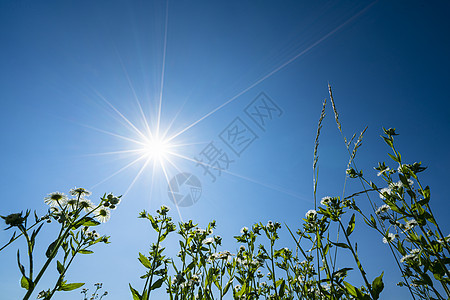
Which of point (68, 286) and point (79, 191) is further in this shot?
point (79, 191)

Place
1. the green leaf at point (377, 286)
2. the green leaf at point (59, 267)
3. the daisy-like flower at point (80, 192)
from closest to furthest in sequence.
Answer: the green leaf at point (377, 286) < the green leaf at point (59, 267) < the daisy-like flower at point (80, 192)

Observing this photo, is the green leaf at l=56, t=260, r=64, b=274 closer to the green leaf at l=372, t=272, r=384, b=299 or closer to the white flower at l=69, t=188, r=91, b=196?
the white flower at l=69, t=188, r=91, b=196

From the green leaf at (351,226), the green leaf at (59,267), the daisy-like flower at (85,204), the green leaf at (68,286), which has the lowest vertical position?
the green leaf at (68,286)

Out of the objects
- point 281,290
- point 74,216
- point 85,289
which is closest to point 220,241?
point 281,290

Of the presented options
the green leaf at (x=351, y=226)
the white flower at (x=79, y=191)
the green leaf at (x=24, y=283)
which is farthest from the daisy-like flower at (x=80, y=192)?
the green leaf at (x=351, y=226)

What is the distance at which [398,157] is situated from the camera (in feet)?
5.98

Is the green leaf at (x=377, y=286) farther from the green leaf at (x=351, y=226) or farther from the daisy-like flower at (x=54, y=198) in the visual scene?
the daisy-like flower at (x=54, y=198)

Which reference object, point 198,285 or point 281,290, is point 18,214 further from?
point 281,290

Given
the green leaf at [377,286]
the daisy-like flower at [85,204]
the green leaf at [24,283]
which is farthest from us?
the daisy-like flower at [85,204]

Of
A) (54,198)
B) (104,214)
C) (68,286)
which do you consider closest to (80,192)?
(104,214)

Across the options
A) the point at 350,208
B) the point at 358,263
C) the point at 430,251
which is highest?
the point at 350,208

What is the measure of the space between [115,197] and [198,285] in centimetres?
127

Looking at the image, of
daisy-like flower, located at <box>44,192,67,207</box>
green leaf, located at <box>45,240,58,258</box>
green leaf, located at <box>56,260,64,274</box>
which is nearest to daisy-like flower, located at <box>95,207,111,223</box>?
daisy-like flower, located at <box>44,192,67,207</box>

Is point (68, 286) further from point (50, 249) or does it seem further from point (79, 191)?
point (79, 191)
